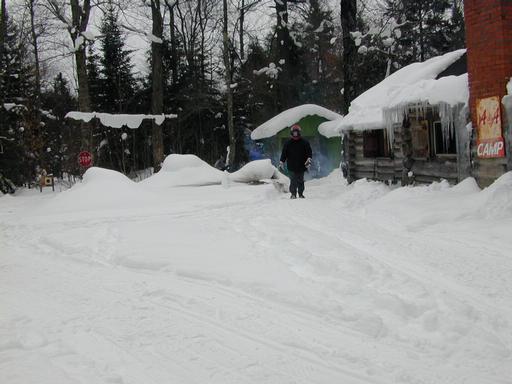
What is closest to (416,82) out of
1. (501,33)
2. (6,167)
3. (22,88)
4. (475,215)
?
(501,33)

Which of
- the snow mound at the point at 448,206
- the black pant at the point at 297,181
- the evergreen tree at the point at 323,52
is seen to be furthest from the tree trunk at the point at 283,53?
the snow mound at the point at 448,206

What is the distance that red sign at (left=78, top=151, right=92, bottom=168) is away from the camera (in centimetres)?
1827

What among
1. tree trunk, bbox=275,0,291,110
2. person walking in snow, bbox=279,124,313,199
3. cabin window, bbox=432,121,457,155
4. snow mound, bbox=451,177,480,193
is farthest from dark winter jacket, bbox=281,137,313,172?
tree trunk, bbox=275,0,291,110

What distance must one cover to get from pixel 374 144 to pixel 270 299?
12.4 m

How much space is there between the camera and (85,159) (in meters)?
18.4

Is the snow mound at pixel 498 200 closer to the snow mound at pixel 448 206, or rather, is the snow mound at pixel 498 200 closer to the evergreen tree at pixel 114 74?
the snow mound at pixel 448 206

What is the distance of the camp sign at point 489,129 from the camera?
28.5 ft

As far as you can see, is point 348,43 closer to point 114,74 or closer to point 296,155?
point 296,155

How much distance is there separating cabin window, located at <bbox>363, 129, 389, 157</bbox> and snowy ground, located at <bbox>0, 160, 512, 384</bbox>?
23.3 ft

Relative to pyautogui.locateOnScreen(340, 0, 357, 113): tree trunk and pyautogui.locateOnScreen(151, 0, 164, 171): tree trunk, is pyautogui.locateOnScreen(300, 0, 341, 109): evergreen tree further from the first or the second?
pyautogui.locateOnScreen(340, 0, 357, 113): tree trunk

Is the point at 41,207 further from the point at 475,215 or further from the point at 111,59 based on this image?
the point at 111,59

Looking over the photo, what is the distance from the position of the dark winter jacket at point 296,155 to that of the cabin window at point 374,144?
416cm

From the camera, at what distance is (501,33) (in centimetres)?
885

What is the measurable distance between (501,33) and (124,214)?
8.21 metres
